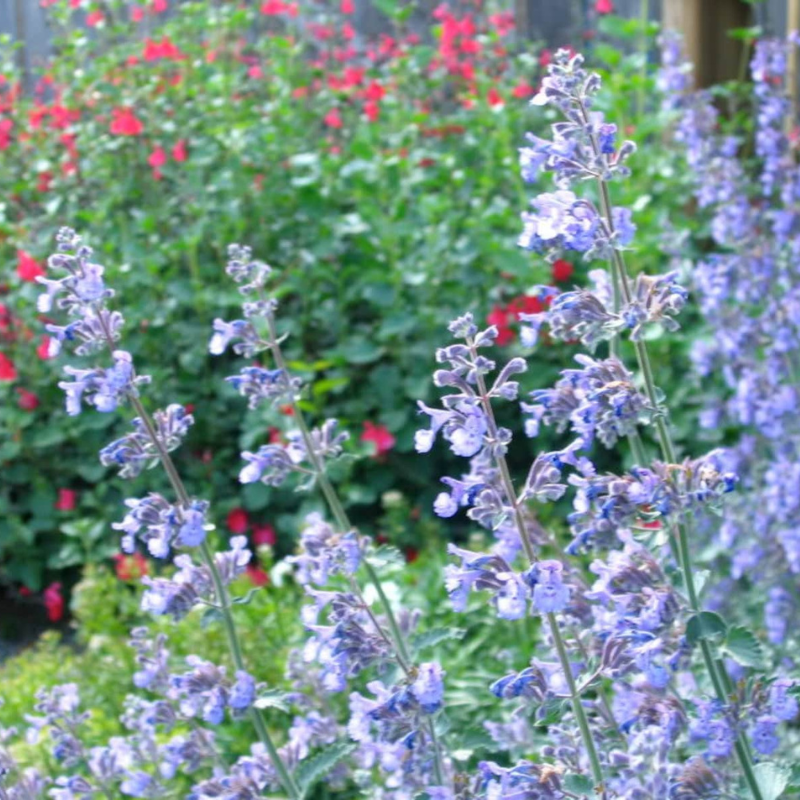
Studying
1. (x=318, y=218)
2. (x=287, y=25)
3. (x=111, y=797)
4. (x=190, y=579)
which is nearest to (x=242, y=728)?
(x=111, y=797)

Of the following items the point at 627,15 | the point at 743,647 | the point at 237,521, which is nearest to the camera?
the point at 743,647

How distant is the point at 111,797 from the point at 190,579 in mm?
500

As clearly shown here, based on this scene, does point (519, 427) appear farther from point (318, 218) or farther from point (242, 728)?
point (242, 728)

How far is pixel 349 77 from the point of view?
5.52 m

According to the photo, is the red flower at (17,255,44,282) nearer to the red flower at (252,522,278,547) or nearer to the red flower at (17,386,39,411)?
the red flower at (17,386,39,411)

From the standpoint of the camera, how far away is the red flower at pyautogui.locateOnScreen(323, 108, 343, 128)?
5.23 metres

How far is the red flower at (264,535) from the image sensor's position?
451 centimetres

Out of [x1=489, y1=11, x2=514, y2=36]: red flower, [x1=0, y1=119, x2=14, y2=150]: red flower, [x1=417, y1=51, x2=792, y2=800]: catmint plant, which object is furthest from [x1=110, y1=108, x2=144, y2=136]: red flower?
[x1=417, y1=51, x2=792, y2=800]: catmint plant

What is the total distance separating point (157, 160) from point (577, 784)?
11.9ft

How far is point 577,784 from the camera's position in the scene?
165 centimetres

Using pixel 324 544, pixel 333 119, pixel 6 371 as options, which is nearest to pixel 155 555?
pixel 324 544

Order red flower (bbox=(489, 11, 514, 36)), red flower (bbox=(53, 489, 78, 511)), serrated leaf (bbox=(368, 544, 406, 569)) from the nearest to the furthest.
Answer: serrated leaf (bbox=(368, 544, 406, 569)) < red flower (bbox=(53, 489, 78, 511)) < red flower (bbox=(489, 11, 514, 36))

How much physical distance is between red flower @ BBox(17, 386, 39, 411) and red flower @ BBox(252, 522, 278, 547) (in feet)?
2.76

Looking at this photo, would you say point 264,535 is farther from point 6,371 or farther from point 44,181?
point 44,181
